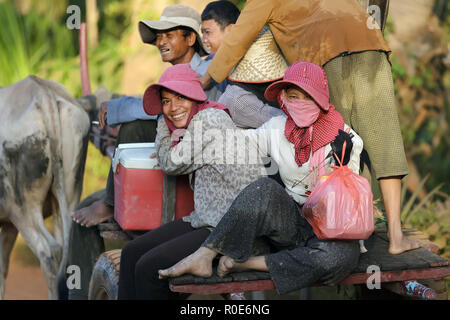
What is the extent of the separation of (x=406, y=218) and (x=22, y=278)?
3.89 meters

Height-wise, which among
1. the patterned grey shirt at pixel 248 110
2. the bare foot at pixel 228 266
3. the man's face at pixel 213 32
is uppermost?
the man's face at pixel 213 32

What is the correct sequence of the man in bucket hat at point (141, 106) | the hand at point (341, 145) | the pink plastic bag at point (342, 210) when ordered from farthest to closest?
1. the man in bucket hat at point (141, 106)
2. the hand at point (341, 145)
3. the pink plastic bag at point (342, 210)

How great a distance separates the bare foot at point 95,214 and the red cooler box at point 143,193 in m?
0.41

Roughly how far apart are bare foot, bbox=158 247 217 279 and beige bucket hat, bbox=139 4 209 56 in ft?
6.59

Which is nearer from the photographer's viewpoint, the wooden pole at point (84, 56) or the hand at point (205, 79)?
the hand at point (205, 79)

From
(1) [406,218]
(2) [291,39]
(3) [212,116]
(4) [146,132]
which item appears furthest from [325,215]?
(1) [406,218]

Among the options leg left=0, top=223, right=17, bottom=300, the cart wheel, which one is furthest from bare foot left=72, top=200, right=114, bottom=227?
leg left=0, top=223, right=17, bottom=300

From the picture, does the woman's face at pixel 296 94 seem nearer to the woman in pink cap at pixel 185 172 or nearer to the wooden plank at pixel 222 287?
the woman in pink cap at pixel 185 172

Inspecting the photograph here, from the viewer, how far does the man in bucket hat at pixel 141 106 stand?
4.16m

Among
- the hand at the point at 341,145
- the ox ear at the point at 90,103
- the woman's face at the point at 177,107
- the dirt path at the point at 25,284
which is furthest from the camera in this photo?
the dirt path at the point at 25,284

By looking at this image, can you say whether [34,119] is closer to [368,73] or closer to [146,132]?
[146,132]

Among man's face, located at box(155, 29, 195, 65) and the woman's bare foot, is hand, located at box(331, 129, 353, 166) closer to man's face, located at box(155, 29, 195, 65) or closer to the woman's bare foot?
the woman's bare foot

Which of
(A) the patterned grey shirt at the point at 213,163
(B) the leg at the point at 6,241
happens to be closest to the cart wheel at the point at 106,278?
(A) the patterned grey shirt at the point at 213,163

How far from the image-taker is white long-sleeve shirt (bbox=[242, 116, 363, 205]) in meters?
2.88
